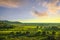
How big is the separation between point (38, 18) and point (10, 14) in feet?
1.69

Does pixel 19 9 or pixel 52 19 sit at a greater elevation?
pixel 19 9

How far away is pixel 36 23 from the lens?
110 inches

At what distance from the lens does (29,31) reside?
2785mm

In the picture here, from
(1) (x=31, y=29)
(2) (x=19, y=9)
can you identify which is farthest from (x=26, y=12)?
(1) (x=31, y=29)

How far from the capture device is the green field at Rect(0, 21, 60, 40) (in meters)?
2.74

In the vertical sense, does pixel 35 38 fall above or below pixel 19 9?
below

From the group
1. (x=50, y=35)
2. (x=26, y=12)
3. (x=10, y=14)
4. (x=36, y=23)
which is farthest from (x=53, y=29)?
(x=10, y=14)

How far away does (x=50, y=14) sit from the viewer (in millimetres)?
2848

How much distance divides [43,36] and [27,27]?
1.08ft

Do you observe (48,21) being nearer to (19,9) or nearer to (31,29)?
(31,29)

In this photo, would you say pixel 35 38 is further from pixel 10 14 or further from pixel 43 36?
pixel 10 14

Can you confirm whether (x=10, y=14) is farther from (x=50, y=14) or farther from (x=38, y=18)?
(x=50, y=14)

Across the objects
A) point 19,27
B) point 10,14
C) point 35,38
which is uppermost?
point 10,14

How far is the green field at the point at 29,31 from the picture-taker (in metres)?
2.74
